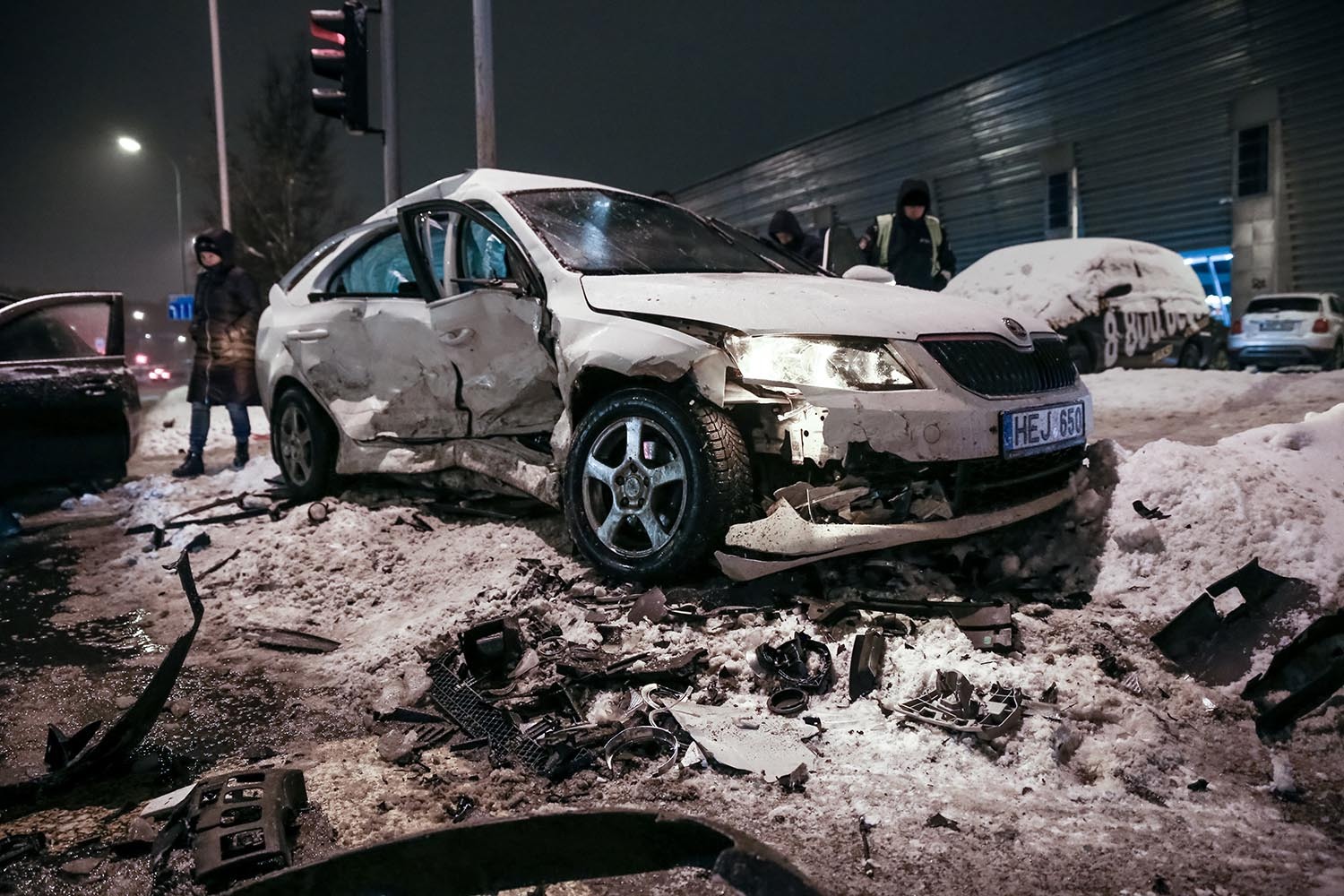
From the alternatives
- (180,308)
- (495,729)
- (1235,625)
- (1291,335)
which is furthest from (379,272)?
(180,308)

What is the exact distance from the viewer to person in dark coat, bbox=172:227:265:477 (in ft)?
27.1

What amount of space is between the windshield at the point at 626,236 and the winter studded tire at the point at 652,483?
2.65 ft

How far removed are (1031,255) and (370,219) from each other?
8.25m

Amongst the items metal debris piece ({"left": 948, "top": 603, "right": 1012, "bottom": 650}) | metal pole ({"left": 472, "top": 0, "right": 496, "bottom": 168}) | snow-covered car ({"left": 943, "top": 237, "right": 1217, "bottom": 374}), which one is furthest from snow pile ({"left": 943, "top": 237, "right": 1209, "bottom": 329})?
metal debris piece ({"left": 948, "top": 603, "right": 1012, "bottom": 650})

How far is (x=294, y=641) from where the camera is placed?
154 inches

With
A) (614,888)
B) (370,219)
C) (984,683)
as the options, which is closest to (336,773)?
(614,888)

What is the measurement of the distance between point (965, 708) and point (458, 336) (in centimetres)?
306

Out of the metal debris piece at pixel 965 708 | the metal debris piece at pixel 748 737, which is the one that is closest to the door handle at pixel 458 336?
the metal debris piece at pixel 748 737

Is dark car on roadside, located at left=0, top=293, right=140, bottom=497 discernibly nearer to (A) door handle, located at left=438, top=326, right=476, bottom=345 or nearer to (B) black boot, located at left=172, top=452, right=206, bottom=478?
(B) black boot, located at left=172, top=452, right=206, bottom=478

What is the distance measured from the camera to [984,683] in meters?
2.86

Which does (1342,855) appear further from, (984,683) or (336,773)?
(336,773)

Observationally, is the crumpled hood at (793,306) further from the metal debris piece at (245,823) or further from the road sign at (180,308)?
the road sign at (180,308)

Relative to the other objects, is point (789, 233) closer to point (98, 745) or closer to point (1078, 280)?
point (1078, 280)

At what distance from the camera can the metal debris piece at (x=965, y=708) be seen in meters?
2.64
